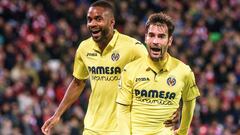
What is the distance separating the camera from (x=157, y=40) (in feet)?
25.2

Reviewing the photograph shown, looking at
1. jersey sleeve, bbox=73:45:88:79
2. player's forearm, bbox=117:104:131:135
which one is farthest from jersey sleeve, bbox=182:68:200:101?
jersey sleeve, bbox=73:45:88:79

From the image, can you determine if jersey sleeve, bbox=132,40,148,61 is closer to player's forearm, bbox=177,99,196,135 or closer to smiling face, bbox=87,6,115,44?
smiling face, bbox=87,6,115,44

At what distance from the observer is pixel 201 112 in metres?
19.1

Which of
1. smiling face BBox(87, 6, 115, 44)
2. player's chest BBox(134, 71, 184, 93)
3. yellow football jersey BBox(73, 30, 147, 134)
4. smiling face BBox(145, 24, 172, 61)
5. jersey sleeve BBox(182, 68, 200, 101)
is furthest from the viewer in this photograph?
yellow football jersey BBox(73, 30, 147, 134)

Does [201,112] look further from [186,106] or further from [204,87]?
[186,106]

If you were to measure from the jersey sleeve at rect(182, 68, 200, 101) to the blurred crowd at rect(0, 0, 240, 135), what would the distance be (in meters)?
8.13

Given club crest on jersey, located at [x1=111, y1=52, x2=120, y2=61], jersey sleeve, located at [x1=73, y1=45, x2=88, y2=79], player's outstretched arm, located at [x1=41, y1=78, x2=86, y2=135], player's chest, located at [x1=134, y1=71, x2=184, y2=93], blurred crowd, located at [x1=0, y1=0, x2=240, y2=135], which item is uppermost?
club crest on jersey, located at [x1=111, y1=52, x2=120, y2=61]

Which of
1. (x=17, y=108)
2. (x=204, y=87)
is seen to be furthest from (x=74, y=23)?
(x=17, y=108)

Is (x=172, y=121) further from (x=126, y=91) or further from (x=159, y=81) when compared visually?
(x=126, y=91)

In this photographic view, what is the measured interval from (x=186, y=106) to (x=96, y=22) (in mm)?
1336

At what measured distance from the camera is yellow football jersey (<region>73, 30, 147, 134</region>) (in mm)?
8664

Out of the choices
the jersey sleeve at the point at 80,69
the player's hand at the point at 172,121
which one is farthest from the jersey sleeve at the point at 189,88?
the jersey sleeve at the point at 80,69

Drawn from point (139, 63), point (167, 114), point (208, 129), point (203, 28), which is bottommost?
point (208, 129)

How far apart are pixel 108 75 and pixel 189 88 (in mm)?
1134
